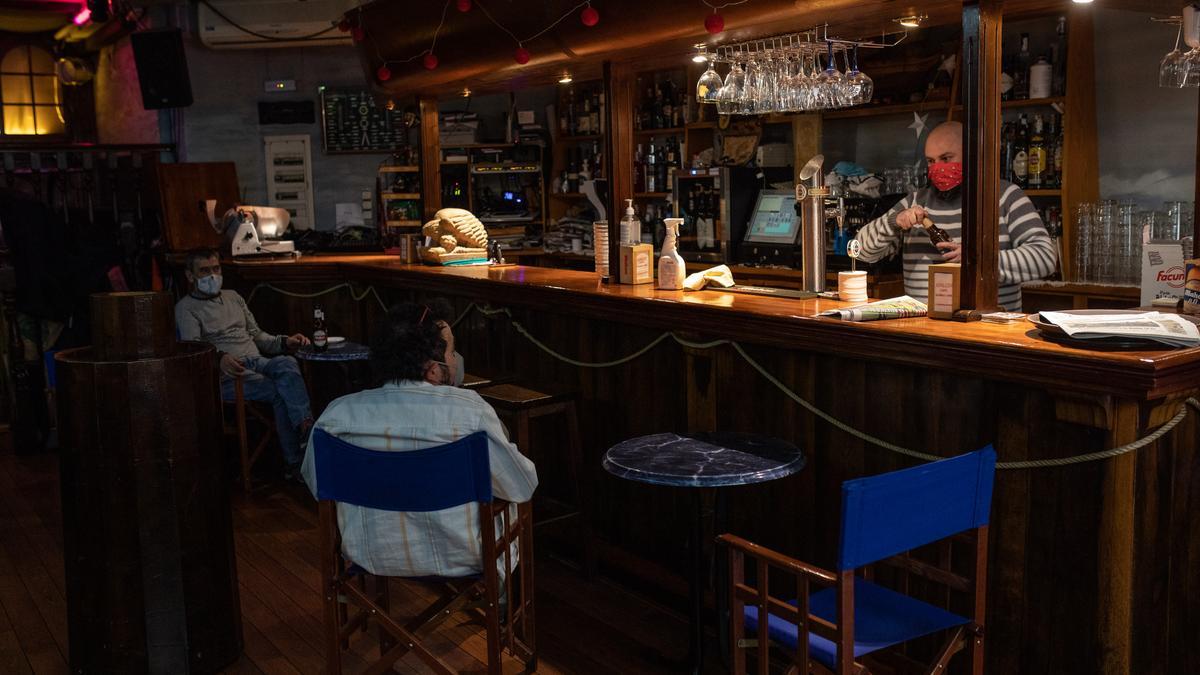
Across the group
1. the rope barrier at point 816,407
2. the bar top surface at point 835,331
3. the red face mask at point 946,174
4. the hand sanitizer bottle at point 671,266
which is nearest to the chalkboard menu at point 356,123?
the bar top surface at point 835,331

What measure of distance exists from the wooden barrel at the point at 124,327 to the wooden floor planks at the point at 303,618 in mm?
1118

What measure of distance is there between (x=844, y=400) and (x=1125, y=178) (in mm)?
3216

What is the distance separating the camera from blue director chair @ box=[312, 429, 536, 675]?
2.76m

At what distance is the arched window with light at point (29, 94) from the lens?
1272cm

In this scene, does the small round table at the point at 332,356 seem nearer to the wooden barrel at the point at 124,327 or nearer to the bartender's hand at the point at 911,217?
the wooden barrel at the point at 124,327

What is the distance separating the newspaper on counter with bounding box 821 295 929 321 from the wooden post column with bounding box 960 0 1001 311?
6.2 inches

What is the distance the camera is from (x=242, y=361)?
19.8 ft

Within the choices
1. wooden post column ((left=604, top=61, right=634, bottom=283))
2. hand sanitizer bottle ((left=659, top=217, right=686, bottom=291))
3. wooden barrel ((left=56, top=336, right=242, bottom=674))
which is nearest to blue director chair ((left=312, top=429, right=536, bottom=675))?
wooden barrel ((left=56, top=336, right=242, bottom=674))

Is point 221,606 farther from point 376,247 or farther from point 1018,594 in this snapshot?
point 376,247

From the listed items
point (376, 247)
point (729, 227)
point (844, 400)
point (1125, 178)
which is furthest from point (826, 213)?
point (376, 247)

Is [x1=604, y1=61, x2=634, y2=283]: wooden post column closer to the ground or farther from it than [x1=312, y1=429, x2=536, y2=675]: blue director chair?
farther from it

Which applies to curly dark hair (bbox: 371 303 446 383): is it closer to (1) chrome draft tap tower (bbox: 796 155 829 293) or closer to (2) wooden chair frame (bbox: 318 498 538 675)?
(2) wooden chair frame (bbox: 318 498 538 675)

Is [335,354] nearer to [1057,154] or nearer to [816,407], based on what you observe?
[816,407]

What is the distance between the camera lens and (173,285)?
8.18 m
